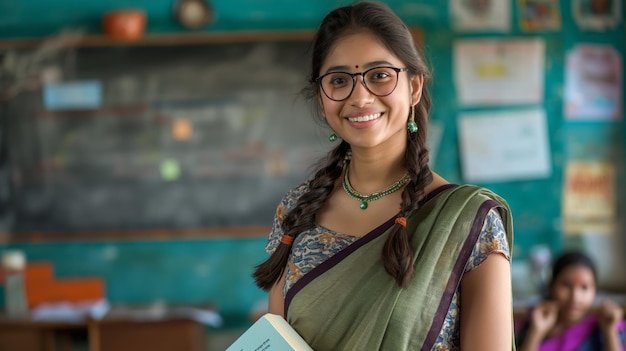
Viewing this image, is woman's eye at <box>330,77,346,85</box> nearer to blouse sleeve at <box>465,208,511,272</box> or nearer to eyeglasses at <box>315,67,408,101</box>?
eyeglasses at <box>315,67,408,101</box>

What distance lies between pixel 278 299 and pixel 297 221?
0.15 m

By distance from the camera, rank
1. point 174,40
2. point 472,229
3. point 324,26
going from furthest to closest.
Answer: point 174,40, point 324,26, point 472,229

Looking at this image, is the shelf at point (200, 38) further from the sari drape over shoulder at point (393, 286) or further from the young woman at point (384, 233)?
the sari drape over shoulder at point (393, 286)

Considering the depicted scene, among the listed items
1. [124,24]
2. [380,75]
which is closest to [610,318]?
[380,75]

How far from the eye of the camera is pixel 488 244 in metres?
1.39

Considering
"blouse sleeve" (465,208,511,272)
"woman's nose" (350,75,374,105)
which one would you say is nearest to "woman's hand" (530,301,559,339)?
"blouse sleeve" (465,208,511,272)

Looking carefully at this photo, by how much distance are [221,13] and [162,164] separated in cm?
82

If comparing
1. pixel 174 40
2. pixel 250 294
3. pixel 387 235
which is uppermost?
pixel 174 40

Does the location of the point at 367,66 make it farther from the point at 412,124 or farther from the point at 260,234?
the point at 260,234

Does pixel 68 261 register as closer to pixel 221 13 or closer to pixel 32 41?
pixel 32 41

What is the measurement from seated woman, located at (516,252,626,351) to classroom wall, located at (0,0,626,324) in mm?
1050

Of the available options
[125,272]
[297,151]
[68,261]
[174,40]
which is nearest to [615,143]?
[297,151]

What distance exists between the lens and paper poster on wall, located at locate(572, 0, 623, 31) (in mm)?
4402

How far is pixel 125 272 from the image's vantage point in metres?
4.48
